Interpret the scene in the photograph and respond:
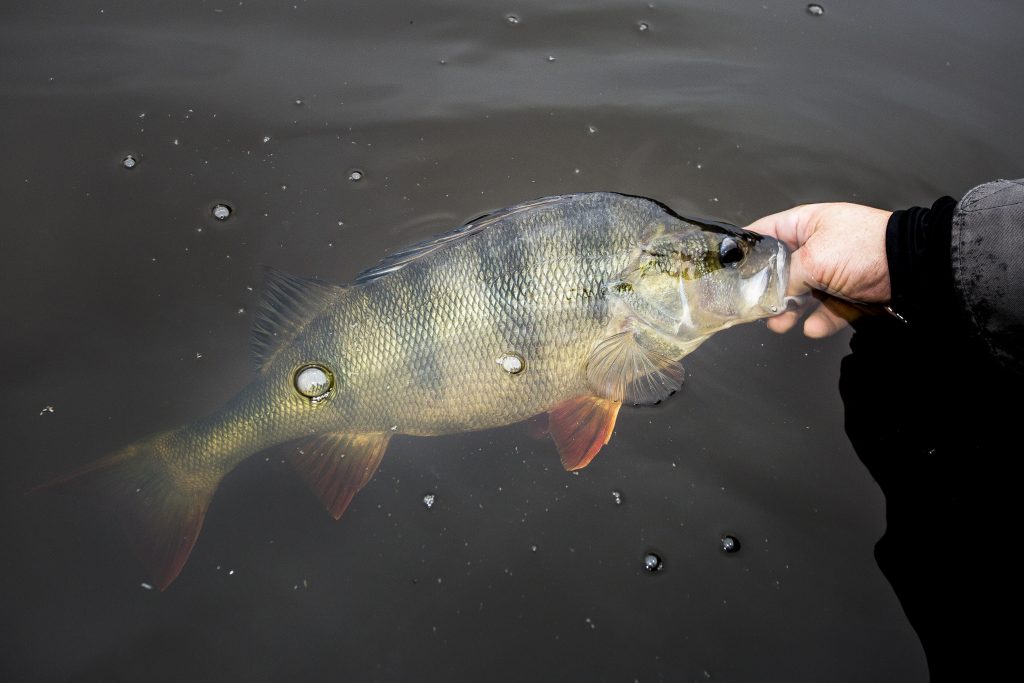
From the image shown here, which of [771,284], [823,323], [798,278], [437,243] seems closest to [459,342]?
[437,243]

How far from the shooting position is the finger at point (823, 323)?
9.33ft

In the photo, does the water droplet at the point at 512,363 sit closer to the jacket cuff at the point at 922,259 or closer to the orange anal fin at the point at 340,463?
the orange anal fin at the point at 340,463

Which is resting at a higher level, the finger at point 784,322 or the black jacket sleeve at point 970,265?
the black jacket sleeve at point 970,265

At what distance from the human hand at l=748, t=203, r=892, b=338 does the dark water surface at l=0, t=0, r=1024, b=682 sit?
0.22 m

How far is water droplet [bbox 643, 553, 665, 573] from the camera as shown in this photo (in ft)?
7.81

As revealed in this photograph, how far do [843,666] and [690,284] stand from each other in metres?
1.29

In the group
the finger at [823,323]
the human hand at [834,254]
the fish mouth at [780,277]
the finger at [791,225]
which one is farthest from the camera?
the finger at [823,323]

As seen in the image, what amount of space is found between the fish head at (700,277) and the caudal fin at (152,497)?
157cm

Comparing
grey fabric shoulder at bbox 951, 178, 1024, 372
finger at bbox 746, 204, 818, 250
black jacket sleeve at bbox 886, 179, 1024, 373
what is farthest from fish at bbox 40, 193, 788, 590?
grey fabric shoulder at bbox 951, 178, 1024, 372

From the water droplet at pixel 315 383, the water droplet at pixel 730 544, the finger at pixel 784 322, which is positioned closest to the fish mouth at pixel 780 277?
the finger at pixel 784 322

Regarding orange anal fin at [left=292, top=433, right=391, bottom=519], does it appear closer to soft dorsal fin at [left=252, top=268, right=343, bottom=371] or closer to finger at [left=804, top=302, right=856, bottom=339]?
soft dorsal fin at [left=252, top=268, right=343, bottom=371]

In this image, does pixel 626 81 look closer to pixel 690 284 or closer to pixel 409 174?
pixel 409 174

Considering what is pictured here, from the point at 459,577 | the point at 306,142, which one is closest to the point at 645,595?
the point at 459,577

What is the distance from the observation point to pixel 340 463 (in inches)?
96.8
